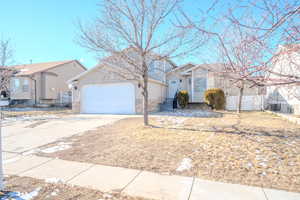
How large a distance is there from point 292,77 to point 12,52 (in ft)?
64.1

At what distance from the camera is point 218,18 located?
2201mm

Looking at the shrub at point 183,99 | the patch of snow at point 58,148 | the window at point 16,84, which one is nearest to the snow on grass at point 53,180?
the patch of snow at point 58,148

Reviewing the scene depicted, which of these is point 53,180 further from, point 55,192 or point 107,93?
point 107,93

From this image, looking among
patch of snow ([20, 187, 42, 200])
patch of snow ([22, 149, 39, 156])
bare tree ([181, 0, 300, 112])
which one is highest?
bare tree ([181, 0, 300, 112])

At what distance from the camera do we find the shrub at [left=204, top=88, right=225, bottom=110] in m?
12.8

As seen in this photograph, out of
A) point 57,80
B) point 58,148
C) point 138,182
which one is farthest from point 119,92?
point 57,80

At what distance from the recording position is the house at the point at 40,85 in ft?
65.3

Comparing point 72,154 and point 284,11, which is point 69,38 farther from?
point 284,11

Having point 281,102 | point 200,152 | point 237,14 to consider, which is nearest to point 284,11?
point 237,14

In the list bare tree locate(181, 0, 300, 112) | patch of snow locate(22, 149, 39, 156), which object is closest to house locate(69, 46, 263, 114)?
patch of snow locate(22, 149, 39, 156)

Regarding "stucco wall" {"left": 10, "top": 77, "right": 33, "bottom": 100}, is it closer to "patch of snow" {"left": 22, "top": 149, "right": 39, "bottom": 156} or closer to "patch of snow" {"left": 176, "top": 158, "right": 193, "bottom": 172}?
"patch of snow" {"left": 22, "top": 149, "right": 39, "bottom": 156}

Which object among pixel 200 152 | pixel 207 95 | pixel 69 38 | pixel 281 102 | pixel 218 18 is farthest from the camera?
pixel 207 95

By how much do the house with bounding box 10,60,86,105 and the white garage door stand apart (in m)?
9.42

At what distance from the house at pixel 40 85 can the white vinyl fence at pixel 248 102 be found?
61.8 feet
